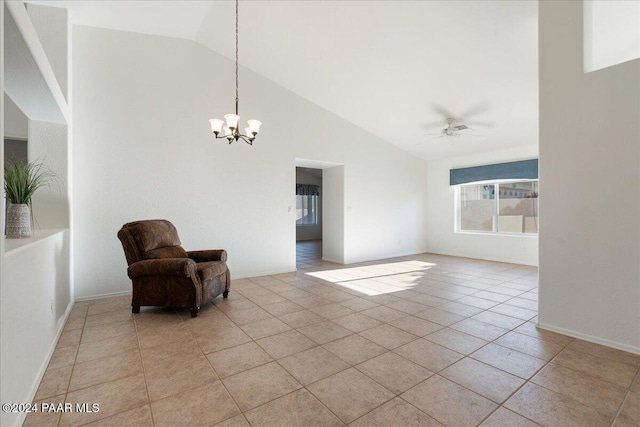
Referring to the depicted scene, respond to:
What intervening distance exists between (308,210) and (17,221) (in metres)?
9.71

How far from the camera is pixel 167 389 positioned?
1.88m

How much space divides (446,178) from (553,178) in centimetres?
478

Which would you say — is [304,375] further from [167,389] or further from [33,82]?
[33,82]

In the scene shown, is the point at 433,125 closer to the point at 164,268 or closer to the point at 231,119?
the point at 231,119

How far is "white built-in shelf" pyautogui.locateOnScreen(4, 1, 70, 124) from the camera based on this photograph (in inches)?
65.7

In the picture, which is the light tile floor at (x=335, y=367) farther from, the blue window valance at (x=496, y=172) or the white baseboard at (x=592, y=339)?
the blue window valance at (x=496, y=172)

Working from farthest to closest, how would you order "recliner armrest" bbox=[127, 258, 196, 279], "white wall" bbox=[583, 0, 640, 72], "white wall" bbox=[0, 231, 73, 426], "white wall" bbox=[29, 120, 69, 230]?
1. "white wall" bbox=[29, 120, 69, 230]
2. "recliner armrest" bbox=[127, 258, 196, 279]
3. "white wall" bbox=[583, 0, 640, 72]
4. "white wall" bbox=[0, 231, 73, 426]

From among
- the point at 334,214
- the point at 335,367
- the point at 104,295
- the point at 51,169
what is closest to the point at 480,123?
the point at 334,214

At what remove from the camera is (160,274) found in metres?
3.15

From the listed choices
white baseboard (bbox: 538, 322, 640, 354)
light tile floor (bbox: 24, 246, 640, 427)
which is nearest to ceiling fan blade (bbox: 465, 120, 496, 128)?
light tile floor (bbox: 24, 246, 640, 427)

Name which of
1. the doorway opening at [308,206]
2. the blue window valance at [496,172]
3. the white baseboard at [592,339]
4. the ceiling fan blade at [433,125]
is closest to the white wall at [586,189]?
the white baseboard at [592,339]

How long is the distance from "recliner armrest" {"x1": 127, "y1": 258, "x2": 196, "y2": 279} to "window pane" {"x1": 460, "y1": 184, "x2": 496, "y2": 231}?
643cm

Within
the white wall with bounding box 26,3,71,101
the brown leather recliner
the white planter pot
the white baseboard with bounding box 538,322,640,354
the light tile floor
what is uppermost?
the white wall with bounding box 26,3,71,101

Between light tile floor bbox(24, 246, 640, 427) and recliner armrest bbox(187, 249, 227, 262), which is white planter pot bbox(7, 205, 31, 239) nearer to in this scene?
light tile floor bbox(24, 246, 640, 427)
